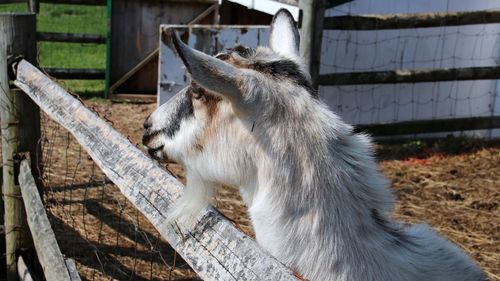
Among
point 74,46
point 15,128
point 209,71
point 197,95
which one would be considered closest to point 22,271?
point 15,128

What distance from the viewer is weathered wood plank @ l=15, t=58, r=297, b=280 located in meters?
1.99

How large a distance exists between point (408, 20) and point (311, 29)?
1.61 metres

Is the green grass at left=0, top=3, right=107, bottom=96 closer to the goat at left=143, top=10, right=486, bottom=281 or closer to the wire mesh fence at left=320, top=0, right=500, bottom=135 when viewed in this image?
the wire mesh fence at left=320, top=0, right=500, bottom=135

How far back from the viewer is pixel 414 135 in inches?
339

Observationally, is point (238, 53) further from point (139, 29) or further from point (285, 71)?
point (139, 29)

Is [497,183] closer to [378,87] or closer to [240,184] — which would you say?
[378,87]

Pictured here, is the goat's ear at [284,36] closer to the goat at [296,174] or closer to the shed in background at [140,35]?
the goat at [296,174]

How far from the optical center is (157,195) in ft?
8.75

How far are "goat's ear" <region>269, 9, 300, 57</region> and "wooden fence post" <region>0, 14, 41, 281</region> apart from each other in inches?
70.5

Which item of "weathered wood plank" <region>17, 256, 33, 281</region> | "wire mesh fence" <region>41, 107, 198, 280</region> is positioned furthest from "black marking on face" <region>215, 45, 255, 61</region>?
"weathered wood plank" <region>17, 256, 33, 281</region>

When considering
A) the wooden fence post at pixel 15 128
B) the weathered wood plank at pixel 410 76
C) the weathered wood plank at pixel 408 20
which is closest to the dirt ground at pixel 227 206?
the wooden fence post at pixel 15 128

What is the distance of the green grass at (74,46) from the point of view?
38.2ft

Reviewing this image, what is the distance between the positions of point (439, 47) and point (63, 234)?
5.34m

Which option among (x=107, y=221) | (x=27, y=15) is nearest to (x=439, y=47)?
(x=107, y=221)
